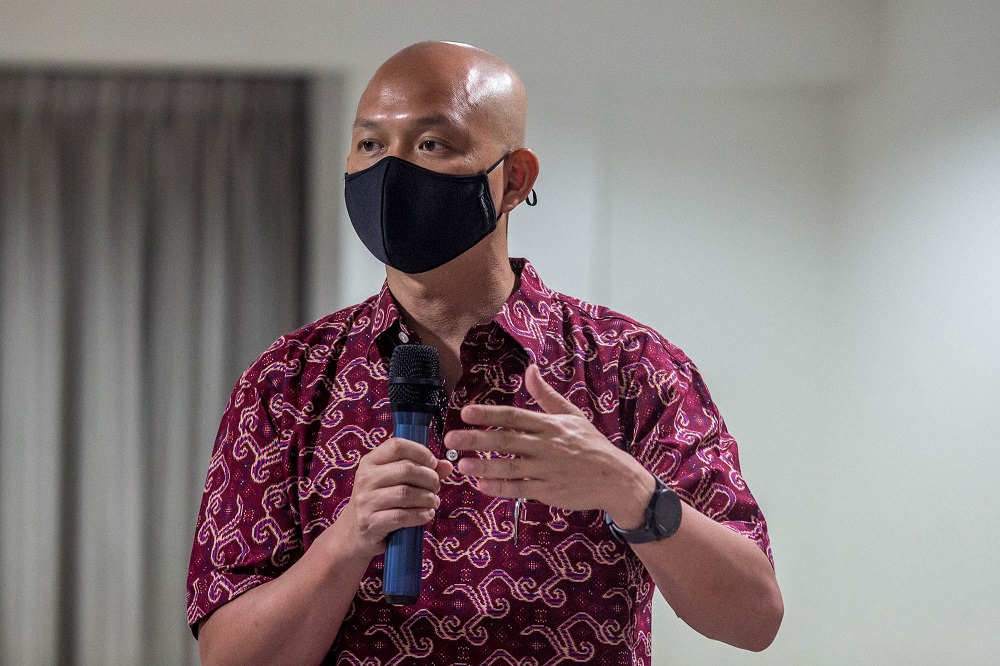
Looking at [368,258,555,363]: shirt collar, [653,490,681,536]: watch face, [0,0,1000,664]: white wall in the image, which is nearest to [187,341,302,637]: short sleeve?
[368,258,555,363]: shirt collar

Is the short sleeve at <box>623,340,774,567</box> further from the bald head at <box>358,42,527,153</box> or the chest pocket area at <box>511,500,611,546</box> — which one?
the bald head at <box>358,42,527,153</box>

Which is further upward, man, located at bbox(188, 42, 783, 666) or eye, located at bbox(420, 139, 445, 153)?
eye, located at bbox(420, 139, 445, 153)

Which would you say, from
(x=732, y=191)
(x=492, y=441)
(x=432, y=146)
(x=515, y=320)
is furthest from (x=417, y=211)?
(x=732, y=191)

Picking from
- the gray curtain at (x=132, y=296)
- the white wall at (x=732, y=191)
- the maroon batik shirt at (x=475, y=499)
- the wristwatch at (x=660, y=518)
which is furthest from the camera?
the gray curtain at (x=132, y=296)

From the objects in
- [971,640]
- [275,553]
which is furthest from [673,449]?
[971,640]

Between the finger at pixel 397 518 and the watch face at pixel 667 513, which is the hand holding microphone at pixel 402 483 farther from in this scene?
the watch face at pixel 667 513

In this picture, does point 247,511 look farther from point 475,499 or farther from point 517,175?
point 517,175

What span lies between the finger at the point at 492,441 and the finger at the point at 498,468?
11mm

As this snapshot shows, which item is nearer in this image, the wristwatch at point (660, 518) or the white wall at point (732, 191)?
the wristwatch at point (660, 518)

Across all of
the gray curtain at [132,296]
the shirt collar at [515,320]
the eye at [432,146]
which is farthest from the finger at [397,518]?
the gray curtain at [132,296]

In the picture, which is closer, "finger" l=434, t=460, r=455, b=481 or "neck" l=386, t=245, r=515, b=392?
"finger" l=434, t=460, r=455, b=481

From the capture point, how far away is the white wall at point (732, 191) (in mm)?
3352

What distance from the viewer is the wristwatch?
1096mm

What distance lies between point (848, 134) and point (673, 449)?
8.87 ft
